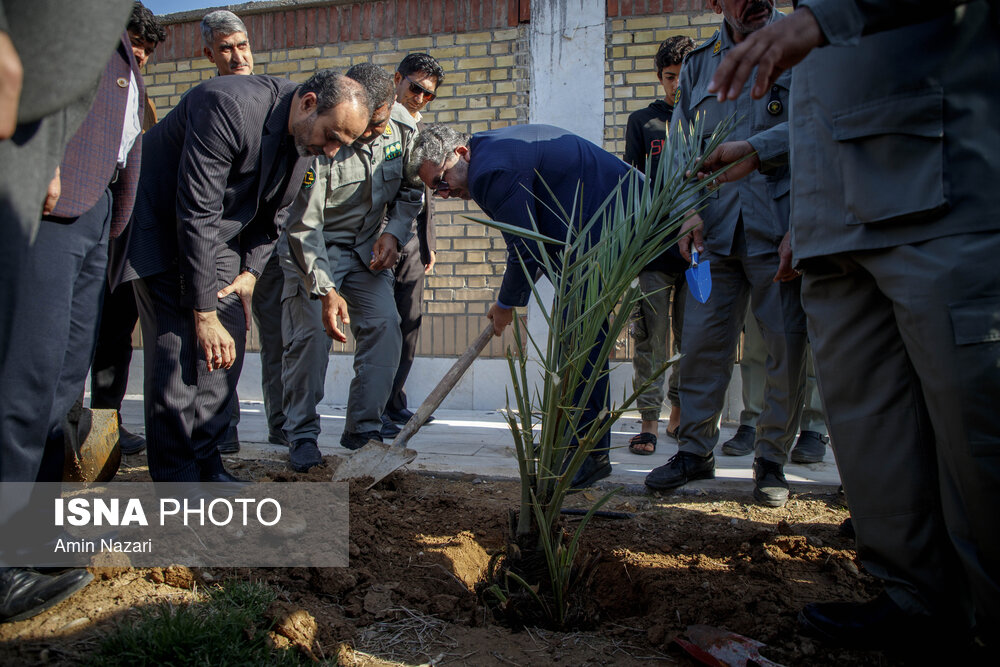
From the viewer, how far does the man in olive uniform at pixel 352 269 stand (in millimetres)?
3410

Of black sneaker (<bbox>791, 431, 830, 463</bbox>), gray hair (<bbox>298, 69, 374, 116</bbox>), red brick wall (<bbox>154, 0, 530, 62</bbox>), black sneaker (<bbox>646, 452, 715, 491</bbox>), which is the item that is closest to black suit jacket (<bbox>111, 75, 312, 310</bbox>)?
gray hair (<bbox>298, 69, 374, 116</bbox>)

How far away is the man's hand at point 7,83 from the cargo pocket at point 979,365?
5.44ft

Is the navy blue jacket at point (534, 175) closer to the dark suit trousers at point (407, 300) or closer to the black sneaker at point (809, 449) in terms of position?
the dark suit trousers at point (407, 300)

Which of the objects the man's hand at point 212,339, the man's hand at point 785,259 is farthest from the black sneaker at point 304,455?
the man's hand at point 785,259

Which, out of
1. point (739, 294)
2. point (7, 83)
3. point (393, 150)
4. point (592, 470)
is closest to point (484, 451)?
point (592, 470)

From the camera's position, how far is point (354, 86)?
2709mm

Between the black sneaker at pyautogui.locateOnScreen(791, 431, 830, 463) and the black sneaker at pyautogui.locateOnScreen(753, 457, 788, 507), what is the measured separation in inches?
28.0

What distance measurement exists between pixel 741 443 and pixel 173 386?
9.40 feet

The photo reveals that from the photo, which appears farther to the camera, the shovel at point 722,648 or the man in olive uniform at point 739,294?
the man in olive uniform at point 739,294

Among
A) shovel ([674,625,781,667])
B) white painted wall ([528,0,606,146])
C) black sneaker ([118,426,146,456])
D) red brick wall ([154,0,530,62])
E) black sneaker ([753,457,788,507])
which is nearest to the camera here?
shovel ([674,625,781,667])

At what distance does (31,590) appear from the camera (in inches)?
65.8

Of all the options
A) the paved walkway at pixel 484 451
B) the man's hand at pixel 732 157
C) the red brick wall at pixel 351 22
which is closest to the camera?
the man's hand at pixel 732 157

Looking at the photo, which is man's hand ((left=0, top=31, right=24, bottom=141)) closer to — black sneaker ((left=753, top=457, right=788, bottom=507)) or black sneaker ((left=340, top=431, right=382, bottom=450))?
black sneaker ((left=753, top=457, right=788, bottom=507))

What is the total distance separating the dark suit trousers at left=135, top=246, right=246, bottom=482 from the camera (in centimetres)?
247
